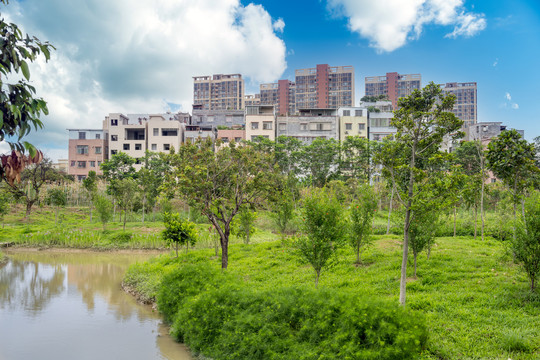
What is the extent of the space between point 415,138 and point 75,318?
41.2 ft

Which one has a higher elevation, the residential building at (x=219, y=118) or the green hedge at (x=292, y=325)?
the residential building at (x=219, y=118)

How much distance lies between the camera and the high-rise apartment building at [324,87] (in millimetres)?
107875

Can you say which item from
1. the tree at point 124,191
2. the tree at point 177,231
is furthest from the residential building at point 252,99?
the tree at point 177,231

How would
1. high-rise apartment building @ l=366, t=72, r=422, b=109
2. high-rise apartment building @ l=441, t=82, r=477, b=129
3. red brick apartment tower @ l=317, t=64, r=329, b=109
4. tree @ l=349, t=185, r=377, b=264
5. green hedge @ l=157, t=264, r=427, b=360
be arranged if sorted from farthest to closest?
high-rise apartment building @ l=441, t=82, r=477, b=129 < high-rise apartment building @ l=366, t=72, r=422, b=109 < red brick apartment tower @ l=317, t=64, r=329, b=109 < tree @ l=349, t=185, r=377, b=264 < green hedge @ l=157, t=264, r=427, b=360

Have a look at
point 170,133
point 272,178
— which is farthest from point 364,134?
point 272,178

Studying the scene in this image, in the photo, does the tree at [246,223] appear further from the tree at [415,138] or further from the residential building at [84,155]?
the residential building at [84,155]

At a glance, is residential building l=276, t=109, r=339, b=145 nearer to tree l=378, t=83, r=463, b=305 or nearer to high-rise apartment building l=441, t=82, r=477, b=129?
tree l=378, t=83, r=463, b=305

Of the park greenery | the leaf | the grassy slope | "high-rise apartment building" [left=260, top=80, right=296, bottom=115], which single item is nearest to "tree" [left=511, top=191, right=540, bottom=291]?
the park greenery

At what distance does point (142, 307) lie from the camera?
1438 cm

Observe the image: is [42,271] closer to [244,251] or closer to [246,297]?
[244,251]

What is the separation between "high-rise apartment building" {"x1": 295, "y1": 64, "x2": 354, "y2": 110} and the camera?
108 meters

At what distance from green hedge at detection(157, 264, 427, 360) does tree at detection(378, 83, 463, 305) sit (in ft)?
7.27

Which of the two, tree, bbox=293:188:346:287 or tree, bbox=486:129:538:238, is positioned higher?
tree, bbox=486:129:538:238

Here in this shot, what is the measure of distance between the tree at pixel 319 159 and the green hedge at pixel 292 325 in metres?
36.2
